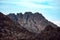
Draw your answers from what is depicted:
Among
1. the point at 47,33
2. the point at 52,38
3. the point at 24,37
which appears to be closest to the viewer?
the point at 52,38

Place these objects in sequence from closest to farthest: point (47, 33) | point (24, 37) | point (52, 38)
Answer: point (52, 38) → point (47, 33) → point (24, 37)

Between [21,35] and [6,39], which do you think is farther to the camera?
[21,35]

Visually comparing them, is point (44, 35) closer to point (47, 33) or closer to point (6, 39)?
point (47, 33)

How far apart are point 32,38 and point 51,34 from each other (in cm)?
1698

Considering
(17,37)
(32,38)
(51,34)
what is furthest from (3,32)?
(51,34)

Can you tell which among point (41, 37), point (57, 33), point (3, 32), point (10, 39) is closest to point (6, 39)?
point (10, 39)

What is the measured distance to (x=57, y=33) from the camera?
563 ft

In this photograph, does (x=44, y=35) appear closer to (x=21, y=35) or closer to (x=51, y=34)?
(x=51, y=34)

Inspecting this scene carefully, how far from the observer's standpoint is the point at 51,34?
6816 inches

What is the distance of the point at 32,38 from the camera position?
180 m

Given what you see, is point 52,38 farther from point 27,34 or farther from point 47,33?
point 27,34

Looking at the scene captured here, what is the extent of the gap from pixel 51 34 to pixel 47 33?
20.2 ft

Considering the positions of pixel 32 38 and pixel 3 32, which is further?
pixel 3 32

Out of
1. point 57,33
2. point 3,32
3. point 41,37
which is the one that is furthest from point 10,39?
point 57,33
